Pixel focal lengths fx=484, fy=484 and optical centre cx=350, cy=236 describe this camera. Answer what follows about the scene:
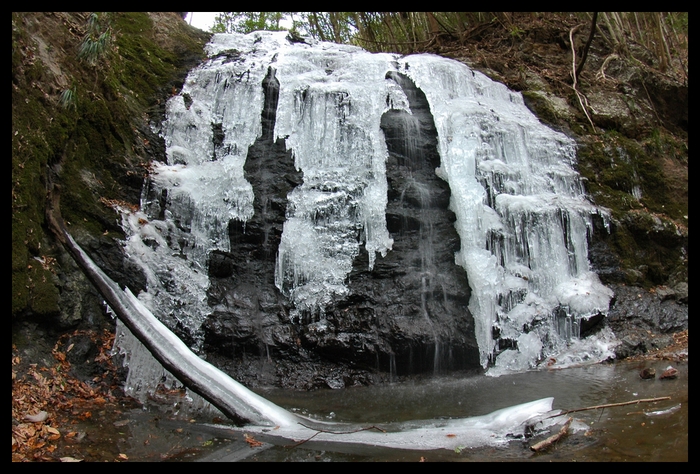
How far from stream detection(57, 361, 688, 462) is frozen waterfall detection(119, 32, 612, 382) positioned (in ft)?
3.99

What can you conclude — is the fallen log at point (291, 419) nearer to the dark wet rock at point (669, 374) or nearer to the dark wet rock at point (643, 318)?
the dark wet rock at point (669, 374)

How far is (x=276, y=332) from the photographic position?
22.7ft

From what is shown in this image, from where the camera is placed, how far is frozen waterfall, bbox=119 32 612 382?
7.11 meters

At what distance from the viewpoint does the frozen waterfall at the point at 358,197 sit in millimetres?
7113

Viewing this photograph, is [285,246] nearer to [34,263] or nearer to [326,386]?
[326,386]

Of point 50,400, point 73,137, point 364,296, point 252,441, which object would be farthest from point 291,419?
point 73,137

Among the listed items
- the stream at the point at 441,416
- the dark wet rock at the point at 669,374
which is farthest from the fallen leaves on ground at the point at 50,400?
the dark wet rock at the point at 669,374

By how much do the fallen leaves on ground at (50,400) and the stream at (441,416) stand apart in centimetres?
19

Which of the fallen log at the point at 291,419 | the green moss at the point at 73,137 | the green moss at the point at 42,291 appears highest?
the green moss at the point at 73,137

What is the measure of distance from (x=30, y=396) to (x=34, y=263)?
1448mm

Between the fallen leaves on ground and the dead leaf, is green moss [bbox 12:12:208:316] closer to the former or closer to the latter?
the fallen leaves on ground

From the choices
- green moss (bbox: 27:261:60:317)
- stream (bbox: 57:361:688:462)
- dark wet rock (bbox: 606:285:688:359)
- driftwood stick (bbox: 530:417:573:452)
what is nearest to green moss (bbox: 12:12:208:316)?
green moss (bbox: 27:261:60:317)

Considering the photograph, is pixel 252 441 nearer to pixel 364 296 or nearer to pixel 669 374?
pixel 364 296

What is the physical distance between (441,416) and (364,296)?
261 centimetres
